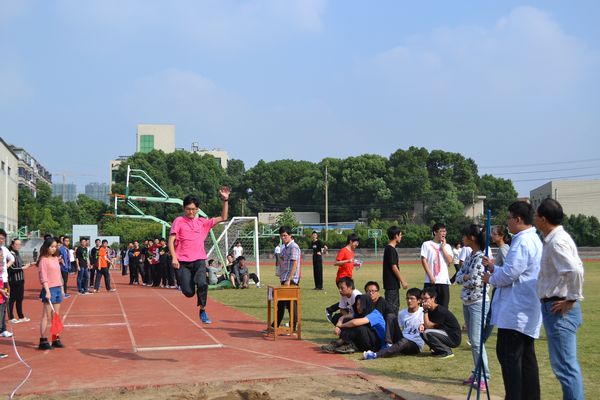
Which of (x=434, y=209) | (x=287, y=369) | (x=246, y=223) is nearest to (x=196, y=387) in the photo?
(x=287, y=369)

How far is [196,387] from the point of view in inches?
261

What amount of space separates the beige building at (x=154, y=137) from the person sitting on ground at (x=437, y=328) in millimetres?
103457

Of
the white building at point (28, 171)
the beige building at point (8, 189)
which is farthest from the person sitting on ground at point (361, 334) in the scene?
the white building at point (28, 171)

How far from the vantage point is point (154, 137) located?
357 ft

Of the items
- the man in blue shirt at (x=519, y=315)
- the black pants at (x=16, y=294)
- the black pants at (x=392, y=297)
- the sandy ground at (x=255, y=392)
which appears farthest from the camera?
the black pants at (x=16, y=294)

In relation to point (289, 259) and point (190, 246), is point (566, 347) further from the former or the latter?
point (289, 259)

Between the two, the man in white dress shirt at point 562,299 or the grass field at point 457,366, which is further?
the grass field at point 457,366

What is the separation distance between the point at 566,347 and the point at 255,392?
300cm

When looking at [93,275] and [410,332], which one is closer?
[410,332]

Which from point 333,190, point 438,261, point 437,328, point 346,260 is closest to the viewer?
point 437,328

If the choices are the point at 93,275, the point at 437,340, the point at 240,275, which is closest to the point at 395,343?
the point at 437,340

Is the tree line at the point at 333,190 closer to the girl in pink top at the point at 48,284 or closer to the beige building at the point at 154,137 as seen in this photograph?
the beige building at the point at 154,137

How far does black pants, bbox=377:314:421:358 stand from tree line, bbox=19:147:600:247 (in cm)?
5769

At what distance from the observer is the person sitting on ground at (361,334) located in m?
8.65
